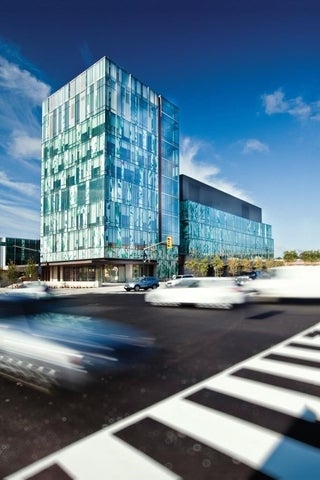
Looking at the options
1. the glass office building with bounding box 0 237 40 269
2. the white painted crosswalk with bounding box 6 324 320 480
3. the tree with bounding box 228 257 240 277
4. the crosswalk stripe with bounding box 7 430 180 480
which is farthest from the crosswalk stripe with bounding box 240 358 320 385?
the glass office building with bounding box 0 237 40 269

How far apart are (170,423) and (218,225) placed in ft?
258

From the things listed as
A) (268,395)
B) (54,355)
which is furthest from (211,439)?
(54,355)

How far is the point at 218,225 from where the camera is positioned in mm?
80938

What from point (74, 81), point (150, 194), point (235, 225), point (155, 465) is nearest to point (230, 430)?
point (155, 465)

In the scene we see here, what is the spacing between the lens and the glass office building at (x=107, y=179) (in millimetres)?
52594

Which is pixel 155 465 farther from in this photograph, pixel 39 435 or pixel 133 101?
pixel 133 101

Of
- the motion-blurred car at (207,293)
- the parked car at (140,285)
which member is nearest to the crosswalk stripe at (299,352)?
the motion-blurred car at (207,293)

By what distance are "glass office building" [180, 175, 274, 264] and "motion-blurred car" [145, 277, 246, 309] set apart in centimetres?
5157

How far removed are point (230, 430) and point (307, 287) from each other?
14.9 metres

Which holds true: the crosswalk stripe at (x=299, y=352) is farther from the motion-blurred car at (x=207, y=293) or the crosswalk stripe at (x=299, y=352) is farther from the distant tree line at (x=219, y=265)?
the distant tree line at (x=219, y=265)

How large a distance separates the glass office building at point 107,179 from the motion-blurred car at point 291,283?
35.3 m

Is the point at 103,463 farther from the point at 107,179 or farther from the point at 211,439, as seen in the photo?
the point at 107,179

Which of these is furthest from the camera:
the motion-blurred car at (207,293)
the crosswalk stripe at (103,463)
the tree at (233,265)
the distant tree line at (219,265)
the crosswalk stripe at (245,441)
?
the tree at (233,265)

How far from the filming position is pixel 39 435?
3711 millimetres
